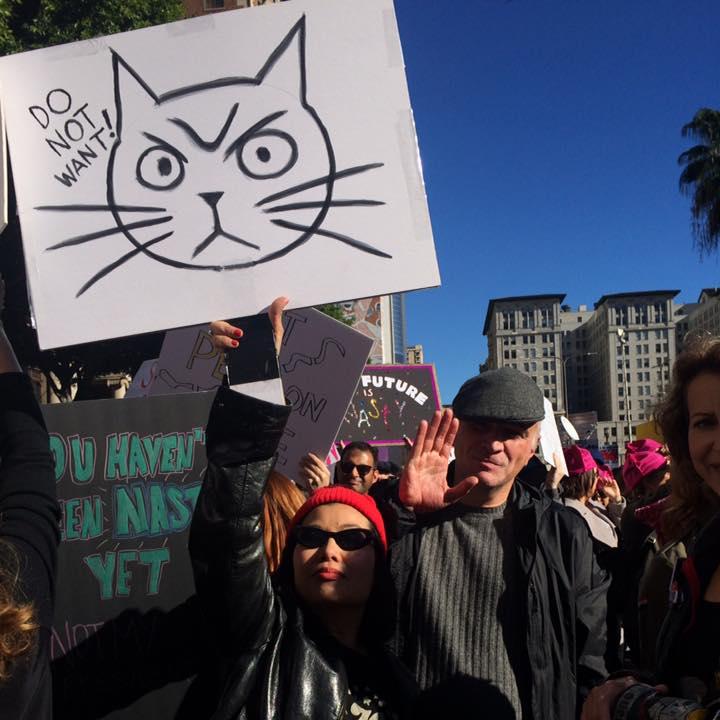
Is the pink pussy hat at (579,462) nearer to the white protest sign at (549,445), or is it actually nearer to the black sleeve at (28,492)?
the white protest sign at (549,445)

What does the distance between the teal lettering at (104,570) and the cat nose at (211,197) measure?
1.19 m

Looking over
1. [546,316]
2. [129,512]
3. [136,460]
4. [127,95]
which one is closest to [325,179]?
[127,95]

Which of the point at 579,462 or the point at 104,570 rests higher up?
the point at 104,570

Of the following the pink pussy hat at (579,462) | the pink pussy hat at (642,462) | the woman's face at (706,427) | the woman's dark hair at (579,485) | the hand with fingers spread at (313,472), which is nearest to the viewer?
the woman's face at (706,427)

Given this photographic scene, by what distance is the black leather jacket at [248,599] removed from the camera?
1.61 meters

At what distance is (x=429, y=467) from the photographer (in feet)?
6.82

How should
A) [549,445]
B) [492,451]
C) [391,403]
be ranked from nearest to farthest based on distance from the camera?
[492,451] < [549,445] < [391,403]

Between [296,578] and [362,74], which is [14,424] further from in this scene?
[362,74]

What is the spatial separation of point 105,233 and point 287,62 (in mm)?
673

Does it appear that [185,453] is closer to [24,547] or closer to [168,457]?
[168,457]

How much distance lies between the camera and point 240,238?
6.59 ft

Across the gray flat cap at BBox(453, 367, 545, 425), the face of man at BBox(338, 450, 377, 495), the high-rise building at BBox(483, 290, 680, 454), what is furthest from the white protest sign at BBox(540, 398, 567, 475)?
the high-rise building at BBox(483, 290, 680, 454)

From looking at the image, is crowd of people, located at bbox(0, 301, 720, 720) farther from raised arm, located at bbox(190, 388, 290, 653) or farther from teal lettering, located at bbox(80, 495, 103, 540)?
teal lettering, located at bbox(80, 495, 103, 540)

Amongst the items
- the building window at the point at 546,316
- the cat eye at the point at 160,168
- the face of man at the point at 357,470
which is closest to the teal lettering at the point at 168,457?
the cat eye at the point at 160,168
